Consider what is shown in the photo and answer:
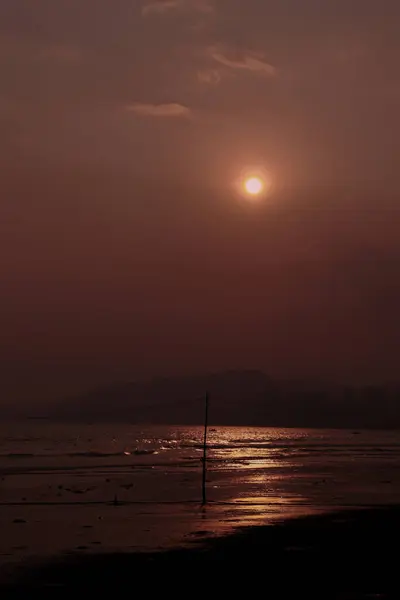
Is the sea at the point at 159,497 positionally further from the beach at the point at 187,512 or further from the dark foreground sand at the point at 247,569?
the dark foreground sand at the point at 247,569

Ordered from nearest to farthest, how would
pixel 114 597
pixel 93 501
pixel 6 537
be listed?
1. pixel 114 597
2. pixel 6 537
3. pixel 93 501

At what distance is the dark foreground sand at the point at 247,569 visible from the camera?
22516 millimetres

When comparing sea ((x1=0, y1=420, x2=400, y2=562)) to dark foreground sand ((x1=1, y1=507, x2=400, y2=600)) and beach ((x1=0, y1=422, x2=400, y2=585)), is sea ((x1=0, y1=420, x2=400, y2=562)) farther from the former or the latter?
dark foreground sand ((x1=1, y1=507, x2=400, y2=600))

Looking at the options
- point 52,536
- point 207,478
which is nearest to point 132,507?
point 52,536

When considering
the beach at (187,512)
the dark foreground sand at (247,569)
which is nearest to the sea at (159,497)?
the beach at (187,512)

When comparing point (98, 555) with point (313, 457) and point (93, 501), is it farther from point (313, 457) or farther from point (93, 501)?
point (313, 457)

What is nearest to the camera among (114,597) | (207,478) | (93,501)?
(114,597)

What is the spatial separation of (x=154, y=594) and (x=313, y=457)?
233 feet

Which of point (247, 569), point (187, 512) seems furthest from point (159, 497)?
point (247, 569)

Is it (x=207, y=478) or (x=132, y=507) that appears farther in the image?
(x=207, y=478)

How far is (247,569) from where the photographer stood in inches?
993

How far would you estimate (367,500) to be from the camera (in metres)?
45.1

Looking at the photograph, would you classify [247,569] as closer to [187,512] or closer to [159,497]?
[187,512]

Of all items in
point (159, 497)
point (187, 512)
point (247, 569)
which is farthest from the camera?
point (159, 497)
